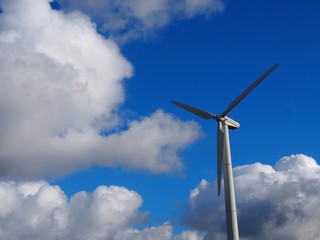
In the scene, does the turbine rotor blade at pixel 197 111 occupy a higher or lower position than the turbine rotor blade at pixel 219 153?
higher

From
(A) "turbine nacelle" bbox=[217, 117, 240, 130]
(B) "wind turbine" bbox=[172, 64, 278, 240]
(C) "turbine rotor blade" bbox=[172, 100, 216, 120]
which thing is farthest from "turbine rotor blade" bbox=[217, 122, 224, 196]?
(C) "turbine rotor blade" bbox=[172, 100, 216, 120]

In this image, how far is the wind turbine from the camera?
64938mm

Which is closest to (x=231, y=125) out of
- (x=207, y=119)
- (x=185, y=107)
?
(x=207, y=119)

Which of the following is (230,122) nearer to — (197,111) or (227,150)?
(197,111)

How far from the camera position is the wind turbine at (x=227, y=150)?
213 feet

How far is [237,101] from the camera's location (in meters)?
75.5

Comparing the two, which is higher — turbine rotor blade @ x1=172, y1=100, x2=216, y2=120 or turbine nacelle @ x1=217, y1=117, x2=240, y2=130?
turbine rotor blade @ x1=172, y1=100, x2=216, y2=120

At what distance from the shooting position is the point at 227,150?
232 ft

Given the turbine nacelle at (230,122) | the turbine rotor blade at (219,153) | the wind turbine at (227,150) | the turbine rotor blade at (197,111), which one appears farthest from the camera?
the turbine rotor blade at (197,111)

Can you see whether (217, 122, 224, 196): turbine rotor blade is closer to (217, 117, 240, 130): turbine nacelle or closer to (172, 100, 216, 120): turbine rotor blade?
(217, 117, 240, 130): turbine nacelle

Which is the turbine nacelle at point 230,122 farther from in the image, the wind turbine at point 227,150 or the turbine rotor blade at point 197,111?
the turbine rotor blade at point 197,111

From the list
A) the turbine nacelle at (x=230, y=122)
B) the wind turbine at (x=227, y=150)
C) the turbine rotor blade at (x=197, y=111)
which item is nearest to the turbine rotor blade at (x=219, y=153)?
the wind turbine at (x=227, y=150)

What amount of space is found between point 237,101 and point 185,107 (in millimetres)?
10277

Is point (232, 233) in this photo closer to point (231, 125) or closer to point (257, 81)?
point (231, 125)
